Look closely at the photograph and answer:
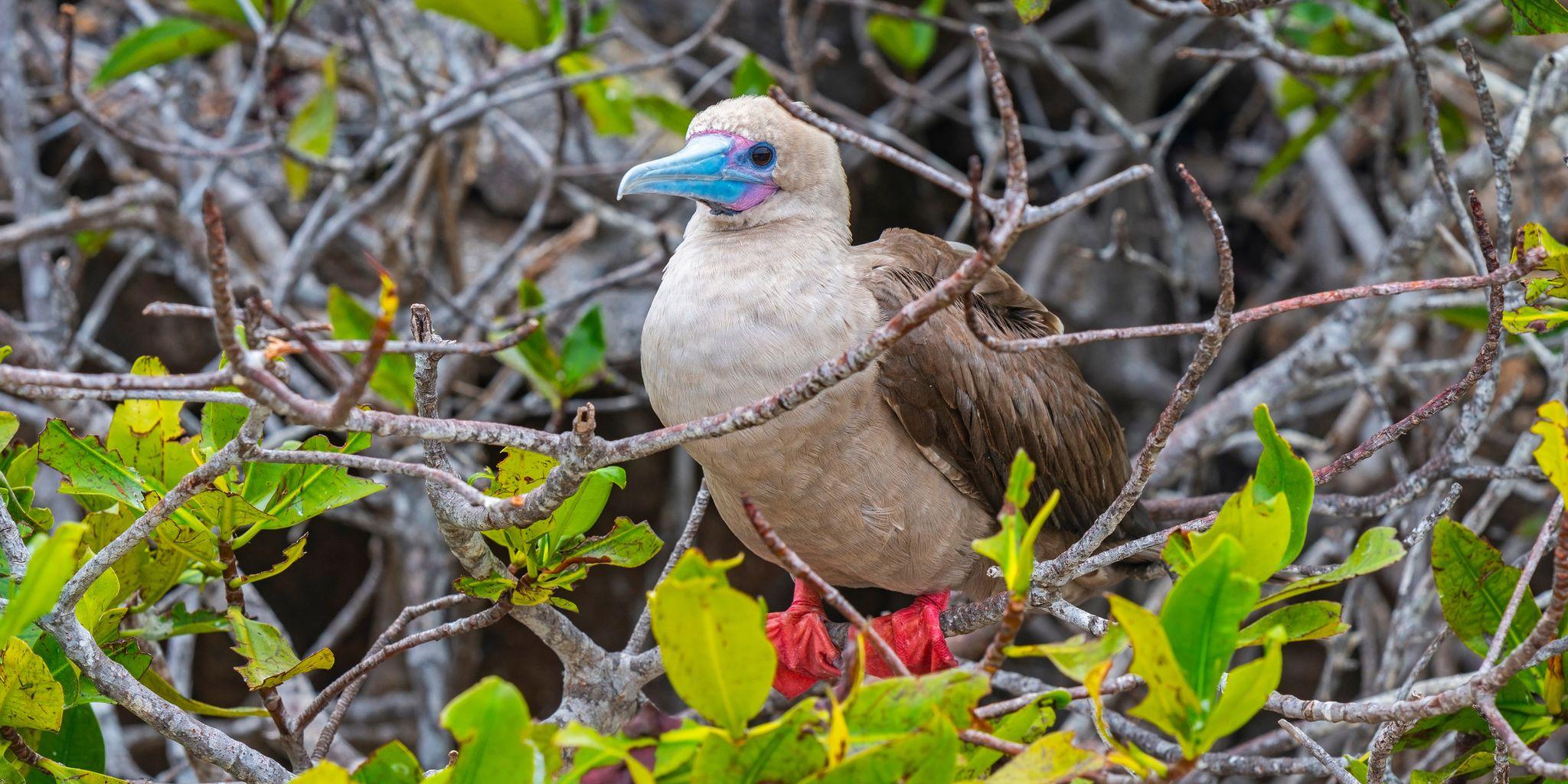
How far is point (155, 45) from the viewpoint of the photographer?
11.9 ft

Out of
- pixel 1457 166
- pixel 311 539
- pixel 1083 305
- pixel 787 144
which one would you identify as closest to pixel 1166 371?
pixel 1083 305

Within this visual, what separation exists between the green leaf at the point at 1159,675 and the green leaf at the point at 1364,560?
0.96 ft

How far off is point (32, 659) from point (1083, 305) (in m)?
4.35

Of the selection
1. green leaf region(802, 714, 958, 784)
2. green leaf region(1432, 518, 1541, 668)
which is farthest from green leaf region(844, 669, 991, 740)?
green leaf region(1432, 518, 1541, 668)

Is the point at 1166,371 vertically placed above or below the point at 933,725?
below

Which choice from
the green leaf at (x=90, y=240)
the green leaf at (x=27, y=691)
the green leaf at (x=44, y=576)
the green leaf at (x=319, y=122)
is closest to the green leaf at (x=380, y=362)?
the green leaf at (x=319, y=122)

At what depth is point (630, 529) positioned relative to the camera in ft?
6.93

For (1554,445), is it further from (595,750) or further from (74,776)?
(74,776)

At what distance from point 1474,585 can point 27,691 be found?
2.22m

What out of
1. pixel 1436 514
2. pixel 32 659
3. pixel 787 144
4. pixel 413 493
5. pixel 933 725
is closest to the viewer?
pixel 933 725

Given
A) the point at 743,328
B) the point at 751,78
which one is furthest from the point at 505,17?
the point at 743,328

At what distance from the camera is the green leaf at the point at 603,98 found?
3.99 meters

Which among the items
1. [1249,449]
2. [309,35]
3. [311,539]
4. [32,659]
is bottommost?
[311,539]

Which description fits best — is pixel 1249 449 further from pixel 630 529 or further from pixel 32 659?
pixel 32 659
